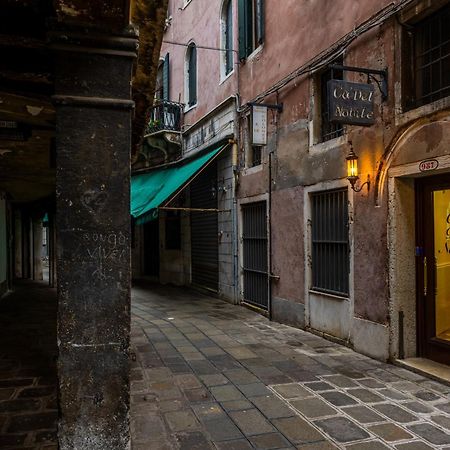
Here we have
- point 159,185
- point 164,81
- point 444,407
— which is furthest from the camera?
point 164,81

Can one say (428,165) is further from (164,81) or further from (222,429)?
(164,81)

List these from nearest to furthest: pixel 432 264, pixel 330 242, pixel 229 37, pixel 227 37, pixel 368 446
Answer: pixel 368 446
pixel 432 264
pixel 330 242
pixel 229 37
pixel 227 37

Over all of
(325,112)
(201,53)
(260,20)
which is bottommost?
(325,112)

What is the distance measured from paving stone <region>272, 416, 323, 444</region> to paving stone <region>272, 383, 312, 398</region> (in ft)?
1.97

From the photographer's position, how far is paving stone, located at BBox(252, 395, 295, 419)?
4430 millimetres

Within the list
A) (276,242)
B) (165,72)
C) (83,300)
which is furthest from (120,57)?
(165,72)

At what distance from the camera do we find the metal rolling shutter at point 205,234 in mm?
13145

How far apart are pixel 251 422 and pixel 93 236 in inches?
99.6

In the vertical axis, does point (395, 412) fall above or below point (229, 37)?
below

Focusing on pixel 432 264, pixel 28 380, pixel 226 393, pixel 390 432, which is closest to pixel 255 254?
pixel 432 264

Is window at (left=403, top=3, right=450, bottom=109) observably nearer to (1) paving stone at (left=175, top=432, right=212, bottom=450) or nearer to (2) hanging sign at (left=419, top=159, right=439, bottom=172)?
(2) hanging sign at (left=419, top=159, right=439, bottom=172)

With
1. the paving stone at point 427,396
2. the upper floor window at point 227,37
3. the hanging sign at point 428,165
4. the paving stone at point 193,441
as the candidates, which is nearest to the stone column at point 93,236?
the paving stone at point 193,441

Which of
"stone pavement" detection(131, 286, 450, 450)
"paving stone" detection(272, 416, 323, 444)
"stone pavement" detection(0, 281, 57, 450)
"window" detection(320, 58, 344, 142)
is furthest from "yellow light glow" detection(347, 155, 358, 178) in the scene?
"stone pavement" detection(0, 281, 57, 450)

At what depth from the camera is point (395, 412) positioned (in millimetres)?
4461
